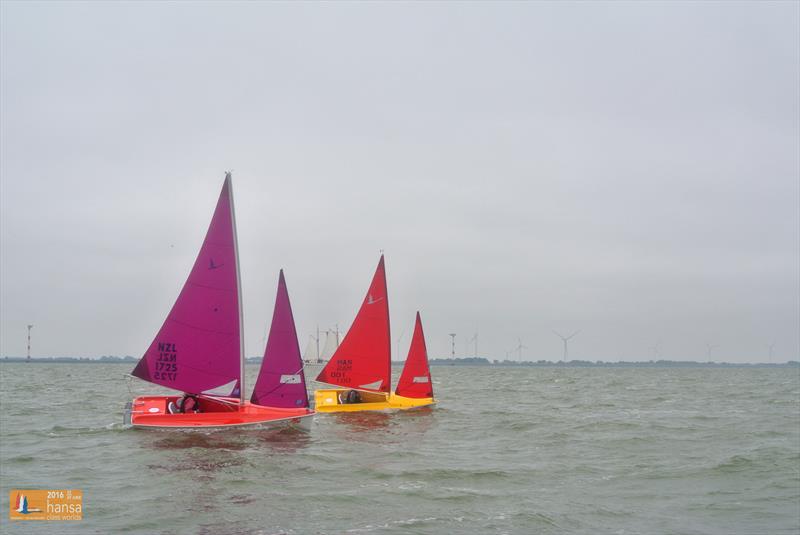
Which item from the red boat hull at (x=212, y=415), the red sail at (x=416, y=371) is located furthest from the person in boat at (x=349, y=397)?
the red boat hull at (x=212, y=415)

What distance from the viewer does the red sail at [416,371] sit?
42.0 m

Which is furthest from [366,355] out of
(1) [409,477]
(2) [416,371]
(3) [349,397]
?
(1) [409,477]

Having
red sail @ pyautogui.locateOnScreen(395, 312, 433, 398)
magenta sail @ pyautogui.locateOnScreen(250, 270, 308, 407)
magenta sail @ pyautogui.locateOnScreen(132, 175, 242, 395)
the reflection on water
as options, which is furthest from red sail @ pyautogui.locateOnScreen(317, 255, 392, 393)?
magenta sail @ pyautogui.locateOnScreen(132, 175, 242, 395)

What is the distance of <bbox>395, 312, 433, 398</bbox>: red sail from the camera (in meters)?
42.0

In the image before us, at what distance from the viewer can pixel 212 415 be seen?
2645 cm

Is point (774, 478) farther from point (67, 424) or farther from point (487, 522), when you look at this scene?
point (67, 424)

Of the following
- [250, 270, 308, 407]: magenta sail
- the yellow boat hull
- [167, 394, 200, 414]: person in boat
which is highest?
[250, 270, 308, 407]: magenta sail

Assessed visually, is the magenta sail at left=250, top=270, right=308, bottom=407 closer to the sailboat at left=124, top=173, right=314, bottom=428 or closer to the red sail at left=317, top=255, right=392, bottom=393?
the sailboat at left=124, top=173, right=314, bottom=428

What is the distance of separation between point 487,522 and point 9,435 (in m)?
22.1

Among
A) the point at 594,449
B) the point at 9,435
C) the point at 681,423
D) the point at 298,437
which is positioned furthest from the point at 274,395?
the point at 681,423

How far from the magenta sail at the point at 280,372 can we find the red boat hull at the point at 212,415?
1.50 feet

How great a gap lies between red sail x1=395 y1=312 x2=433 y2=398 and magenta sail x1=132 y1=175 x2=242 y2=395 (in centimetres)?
1604

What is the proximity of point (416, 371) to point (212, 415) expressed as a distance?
58.7 ft

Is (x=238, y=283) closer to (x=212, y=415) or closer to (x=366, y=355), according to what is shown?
(x=212, y=415)
